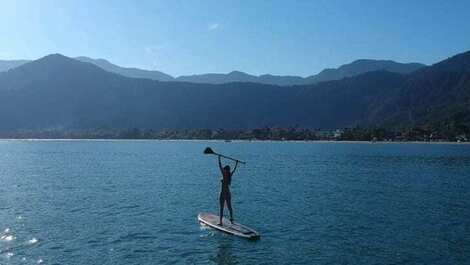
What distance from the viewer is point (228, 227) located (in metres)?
30.2

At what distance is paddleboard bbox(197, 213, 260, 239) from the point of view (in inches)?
1118

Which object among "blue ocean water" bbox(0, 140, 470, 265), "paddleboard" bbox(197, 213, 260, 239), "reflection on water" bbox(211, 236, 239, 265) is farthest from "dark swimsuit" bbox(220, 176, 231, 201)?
"reflection on water" bbox(211, 236, 239, 265)

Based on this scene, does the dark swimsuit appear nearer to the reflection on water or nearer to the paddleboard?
the paddleboard

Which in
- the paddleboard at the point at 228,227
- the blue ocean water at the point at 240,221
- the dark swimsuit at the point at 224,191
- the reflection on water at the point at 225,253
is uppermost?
the dark swimsuit at the point at 224,191

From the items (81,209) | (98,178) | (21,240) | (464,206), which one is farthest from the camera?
(98,178)

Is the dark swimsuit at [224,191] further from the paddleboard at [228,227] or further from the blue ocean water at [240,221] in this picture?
the blue ocean water at [240,221]

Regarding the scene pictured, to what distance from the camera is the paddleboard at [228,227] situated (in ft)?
93.2

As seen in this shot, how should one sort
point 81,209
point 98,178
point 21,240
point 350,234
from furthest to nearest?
point 98,178 < point 81,209 < point 350,234 < point 21,240

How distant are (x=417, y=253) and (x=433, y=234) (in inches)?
206

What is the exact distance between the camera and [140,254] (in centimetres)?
2488

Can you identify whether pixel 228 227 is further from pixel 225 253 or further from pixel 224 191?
pixel 225 253

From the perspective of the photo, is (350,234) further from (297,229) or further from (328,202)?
(328,202)

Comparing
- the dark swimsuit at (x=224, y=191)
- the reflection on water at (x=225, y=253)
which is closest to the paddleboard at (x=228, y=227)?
the reflection on water at (x=225, y=253)

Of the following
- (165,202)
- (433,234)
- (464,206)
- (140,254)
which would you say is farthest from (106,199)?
(464,206)
